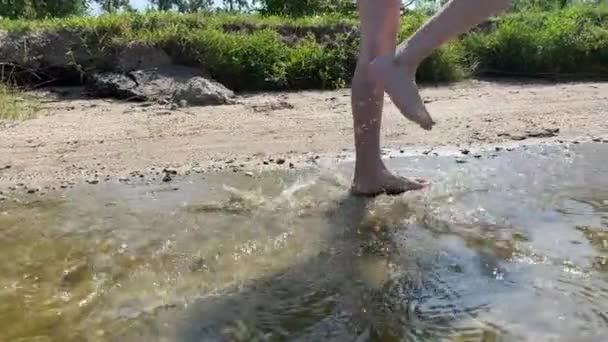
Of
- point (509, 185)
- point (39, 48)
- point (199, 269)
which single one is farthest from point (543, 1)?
point (199, 269)

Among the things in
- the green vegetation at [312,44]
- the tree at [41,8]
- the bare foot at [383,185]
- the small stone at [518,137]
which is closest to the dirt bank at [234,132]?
the small stone at [518,137]

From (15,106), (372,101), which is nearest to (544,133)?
(372,101)

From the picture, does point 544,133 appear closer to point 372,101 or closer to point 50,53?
point 372,101

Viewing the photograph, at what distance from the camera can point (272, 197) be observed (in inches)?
123

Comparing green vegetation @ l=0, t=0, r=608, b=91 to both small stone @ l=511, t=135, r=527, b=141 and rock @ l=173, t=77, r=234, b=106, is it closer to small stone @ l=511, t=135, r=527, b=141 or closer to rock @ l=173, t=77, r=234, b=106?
rock @ l=173, t=77, r=234, b=106

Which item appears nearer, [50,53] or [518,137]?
[518,137]

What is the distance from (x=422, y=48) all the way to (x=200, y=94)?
299 cm

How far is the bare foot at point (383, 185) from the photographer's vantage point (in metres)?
3.06

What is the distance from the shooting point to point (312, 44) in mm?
6559

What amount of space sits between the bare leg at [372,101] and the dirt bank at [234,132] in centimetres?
78

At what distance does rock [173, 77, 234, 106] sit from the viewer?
5223 millimetres

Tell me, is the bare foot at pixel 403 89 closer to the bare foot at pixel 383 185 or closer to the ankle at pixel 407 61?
the ankle at pixel 407 61

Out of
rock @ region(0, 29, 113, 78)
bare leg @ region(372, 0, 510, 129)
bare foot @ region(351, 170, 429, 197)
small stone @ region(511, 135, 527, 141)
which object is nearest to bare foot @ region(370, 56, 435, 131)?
bare leg @ region(372, 0, 510, 129)

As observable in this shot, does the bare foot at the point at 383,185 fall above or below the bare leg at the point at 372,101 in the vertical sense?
below
